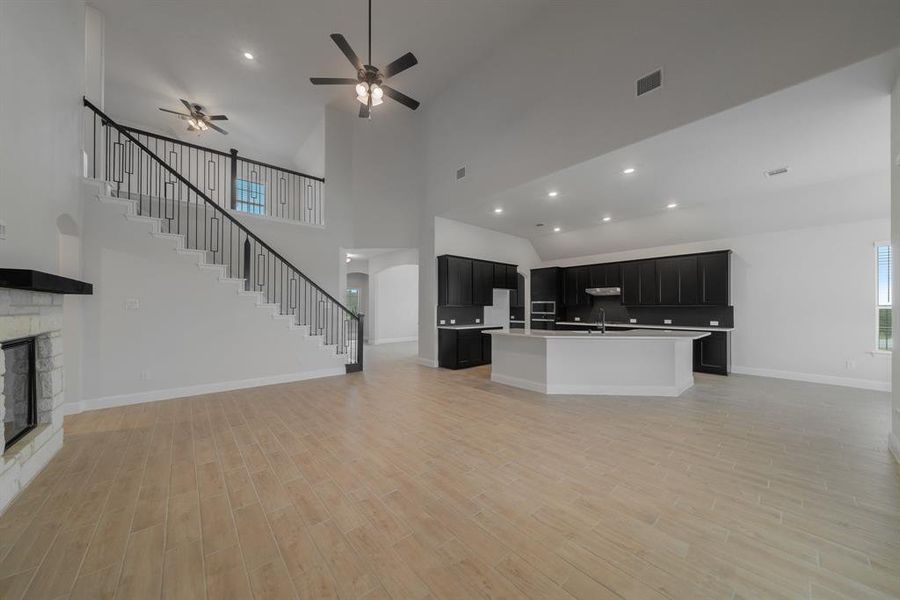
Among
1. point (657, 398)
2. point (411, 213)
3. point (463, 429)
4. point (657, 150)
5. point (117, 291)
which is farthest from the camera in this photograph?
point (411, 213)

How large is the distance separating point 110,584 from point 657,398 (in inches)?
224

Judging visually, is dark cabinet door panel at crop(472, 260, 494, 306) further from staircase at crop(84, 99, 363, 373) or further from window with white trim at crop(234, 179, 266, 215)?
window with white trim at crop(234, 179, 266, 215)

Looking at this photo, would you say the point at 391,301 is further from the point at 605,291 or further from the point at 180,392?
the point at 180,392

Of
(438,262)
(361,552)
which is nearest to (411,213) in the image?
(438,262)

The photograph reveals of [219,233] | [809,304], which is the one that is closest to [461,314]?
[219,233]

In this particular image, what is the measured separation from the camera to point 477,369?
710 centimetres

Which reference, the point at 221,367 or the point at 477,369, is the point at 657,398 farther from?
the point at 221,367

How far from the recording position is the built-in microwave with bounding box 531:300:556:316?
9.37 m

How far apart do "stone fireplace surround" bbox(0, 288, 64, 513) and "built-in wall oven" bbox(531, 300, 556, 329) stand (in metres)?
9.09

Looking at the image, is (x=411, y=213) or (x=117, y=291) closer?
(x=117, y=291)

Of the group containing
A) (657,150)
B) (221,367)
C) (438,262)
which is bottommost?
(221,367)

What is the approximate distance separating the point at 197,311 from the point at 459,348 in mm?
4759

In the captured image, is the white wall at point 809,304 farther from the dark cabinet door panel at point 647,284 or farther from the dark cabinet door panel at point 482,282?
the dark cabinet door panel at point 482,282

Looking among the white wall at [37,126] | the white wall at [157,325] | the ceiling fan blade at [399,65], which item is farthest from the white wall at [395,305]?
the white wall at [37,126]
